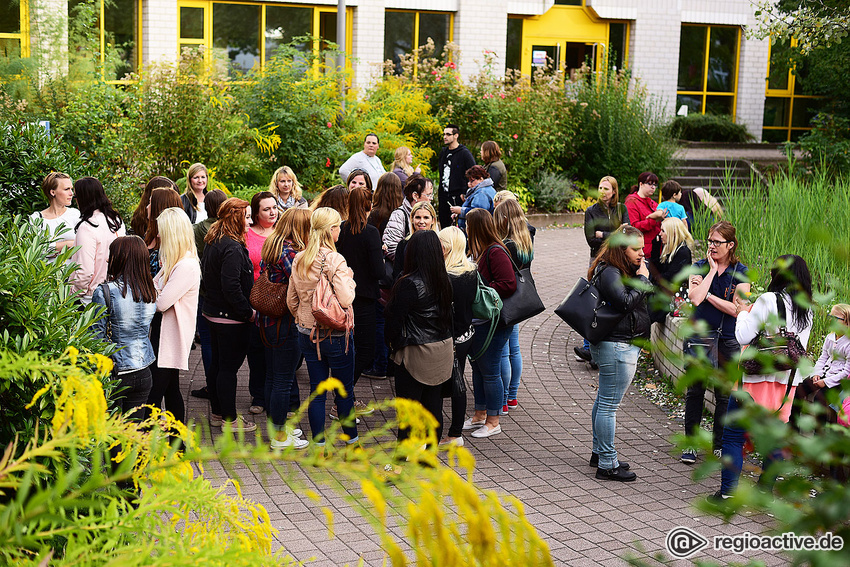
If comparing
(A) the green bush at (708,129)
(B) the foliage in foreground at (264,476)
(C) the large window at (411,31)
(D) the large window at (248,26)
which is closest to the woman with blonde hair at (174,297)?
(B) the foliage in foreground at (264,476)

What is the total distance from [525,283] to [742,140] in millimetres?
21250

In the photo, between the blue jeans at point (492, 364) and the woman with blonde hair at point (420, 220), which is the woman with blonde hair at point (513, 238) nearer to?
the blue jeans at point (492, 364)

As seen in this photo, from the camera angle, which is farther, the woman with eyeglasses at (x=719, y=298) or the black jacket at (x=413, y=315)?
the woman with eyeglasses at (x=719, y=298)

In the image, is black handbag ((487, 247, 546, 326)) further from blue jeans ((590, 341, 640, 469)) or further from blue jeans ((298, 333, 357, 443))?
blue jeans ((298, 333, 357, 443))

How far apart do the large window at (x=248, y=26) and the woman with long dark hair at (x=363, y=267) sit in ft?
51.7

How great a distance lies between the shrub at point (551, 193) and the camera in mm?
19344

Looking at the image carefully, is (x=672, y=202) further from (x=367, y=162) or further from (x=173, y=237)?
(x=173, y=237)

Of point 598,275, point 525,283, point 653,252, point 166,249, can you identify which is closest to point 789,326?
point 598,275

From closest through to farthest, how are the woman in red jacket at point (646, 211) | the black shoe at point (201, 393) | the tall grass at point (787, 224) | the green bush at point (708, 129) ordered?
the black shoe at point (201, 393) → the tall grass at point (787, 224) → the woman in red jacket at point (646, 211) → the green bush at point (708, 129)

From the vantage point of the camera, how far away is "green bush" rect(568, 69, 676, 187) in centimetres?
1980

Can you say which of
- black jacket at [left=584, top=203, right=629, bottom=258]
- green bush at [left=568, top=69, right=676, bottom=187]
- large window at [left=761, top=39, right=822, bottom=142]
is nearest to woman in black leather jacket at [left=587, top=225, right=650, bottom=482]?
black jacket at [left=584, top=203, right=629, bottom=258]

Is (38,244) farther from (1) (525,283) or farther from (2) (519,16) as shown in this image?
(2) (519,16)

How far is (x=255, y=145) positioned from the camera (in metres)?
15.3

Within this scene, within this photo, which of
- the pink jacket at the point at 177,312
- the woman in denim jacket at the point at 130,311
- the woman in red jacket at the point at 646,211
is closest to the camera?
the woman in denim jacket at the point at 130,311
